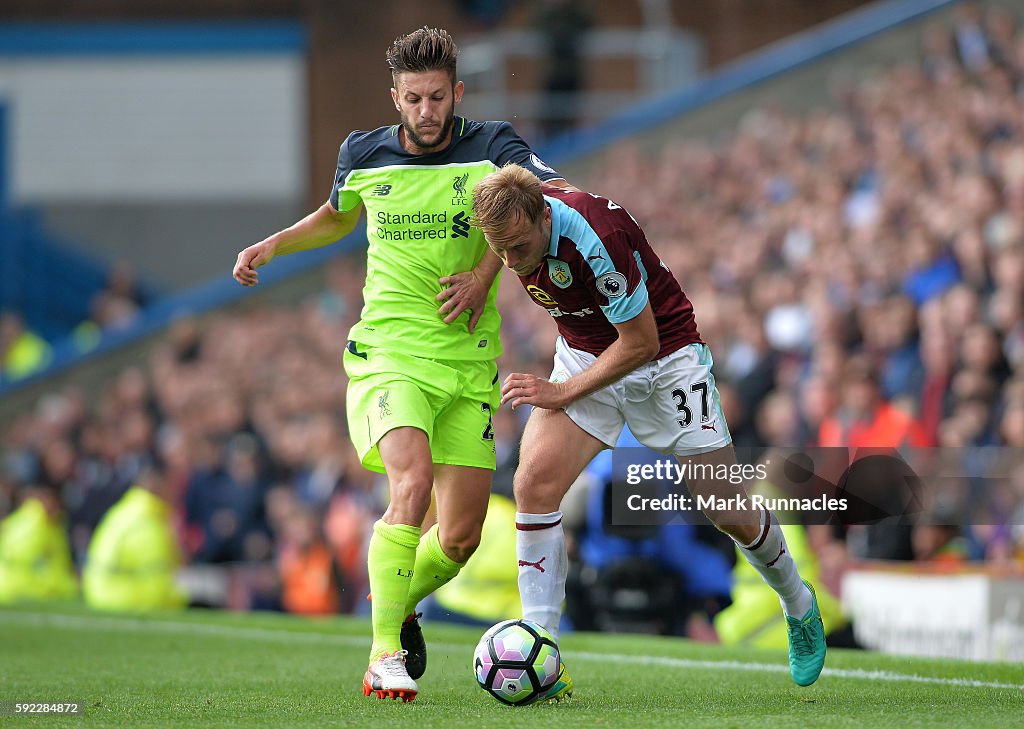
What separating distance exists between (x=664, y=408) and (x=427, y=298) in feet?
3.42

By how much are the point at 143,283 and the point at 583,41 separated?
33.4 ft

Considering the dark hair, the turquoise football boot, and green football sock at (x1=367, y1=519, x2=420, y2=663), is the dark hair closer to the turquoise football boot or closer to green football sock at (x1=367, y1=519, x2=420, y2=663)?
green football sock at (x1=367, y1=519, x2=420, y2=663)

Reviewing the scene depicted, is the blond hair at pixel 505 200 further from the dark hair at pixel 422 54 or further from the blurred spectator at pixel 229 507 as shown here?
the blurred spectator at pixel 229 507

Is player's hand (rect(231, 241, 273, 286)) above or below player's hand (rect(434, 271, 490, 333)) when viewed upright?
above

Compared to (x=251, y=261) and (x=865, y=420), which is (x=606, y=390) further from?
(x=865, y=420)

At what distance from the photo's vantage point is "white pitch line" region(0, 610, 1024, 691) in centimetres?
681

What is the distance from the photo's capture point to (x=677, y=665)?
7676mm

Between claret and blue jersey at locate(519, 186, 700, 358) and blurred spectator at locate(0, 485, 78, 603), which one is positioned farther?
blurred spectator at locate(0, 485, 78, 603)

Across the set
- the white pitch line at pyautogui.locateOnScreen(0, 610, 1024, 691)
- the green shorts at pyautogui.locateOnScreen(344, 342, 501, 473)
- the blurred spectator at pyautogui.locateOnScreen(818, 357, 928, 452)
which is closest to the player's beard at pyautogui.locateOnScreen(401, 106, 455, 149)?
the green shorts at pyautogui.locateOnScreen(344, 342, 501, 473)

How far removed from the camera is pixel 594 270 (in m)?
5.73

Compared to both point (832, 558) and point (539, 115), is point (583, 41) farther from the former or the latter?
point (832, 558)

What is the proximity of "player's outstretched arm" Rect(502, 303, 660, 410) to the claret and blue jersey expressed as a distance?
0.23ft

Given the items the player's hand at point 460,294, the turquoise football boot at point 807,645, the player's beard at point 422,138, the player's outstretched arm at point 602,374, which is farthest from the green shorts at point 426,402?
the turquoise football boot at point 807,645

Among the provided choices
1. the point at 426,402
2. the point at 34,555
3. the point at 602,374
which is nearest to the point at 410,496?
the point at 426,402
